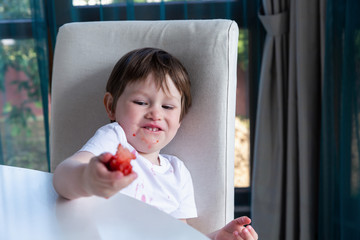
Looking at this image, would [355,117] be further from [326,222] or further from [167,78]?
[167,78]

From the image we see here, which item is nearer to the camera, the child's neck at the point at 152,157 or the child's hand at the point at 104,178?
the child's hand at the point at 104,178

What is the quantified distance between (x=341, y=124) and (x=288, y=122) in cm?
23

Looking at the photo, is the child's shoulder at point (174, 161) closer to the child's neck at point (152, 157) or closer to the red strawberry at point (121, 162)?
the child's neck at point (152, 157)

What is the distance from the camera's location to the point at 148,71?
1132mm

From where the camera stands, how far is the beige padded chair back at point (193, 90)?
1168 millimetres

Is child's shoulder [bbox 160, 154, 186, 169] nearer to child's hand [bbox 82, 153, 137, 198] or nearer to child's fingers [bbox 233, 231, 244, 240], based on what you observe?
child's fingers [bbox 233, 231, 244, 240]

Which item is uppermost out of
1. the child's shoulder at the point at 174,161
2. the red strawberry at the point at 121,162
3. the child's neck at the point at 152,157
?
the red strawberry at the point at 121,162

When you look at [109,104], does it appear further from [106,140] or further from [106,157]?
[106,157]

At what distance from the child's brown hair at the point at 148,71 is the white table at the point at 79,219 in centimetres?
50

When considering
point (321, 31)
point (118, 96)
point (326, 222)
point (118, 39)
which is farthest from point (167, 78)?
point (326, 222)

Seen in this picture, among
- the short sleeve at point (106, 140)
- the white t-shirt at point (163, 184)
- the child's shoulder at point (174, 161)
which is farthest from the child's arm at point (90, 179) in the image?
the child's shoulder at point (174, 161)

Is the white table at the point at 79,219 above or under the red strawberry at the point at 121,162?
under

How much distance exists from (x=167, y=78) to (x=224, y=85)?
0.17 metres

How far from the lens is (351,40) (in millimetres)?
1643
